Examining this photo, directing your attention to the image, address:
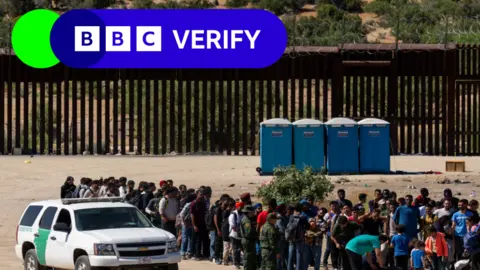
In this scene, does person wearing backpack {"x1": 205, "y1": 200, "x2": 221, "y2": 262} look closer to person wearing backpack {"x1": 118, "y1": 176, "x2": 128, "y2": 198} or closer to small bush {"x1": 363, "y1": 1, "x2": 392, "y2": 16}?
person wearing backpack {"x1": 118, "y1": 176, "x2": 128, "y2": 198}

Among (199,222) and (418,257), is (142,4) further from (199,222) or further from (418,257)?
(418,257)

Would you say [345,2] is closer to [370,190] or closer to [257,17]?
[257,17]

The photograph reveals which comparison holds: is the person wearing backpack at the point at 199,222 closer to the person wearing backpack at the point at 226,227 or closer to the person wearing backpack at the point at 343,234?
the person wearing backpack at the point at 226,227

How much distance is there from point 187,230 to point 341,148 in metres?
12.9

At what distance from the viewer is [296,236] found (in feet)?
60.2

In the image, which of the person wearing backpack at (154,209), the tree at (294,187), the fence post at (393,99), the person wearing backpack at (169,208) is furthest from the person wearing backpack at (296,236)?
the fence post at (393,99)

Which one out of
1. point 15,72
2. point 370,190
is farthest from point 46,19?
point 370,190

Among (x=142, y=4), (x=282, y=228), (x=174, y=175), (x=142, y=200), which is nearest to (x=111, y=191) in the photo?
(x=142, y=200)

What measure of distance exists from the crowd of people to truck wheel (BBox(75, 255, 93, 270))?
2711mm

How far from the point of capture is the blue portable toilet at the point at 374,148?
3369 cm

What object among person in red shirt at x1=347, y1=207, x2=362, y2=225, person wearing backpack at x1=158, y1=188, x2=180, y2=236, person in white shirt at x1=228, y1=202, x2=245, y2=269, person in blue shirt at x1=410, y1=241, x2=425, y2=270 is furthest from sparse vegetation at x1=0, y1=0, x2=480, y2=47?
person in blue shirt at x1=410, y1=241, x2=425, y2=270

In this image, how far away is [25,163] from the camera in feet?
122

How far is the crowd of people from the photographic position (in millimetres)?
17844

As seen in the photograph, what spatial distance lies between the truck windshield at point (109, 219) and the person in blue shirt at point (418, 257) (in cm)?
417
